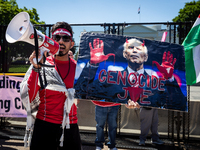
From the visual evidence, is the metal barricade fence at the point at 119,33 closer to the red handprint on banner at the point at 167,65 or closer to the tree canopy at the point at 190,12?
the red handprint on banner at the point at 167,65

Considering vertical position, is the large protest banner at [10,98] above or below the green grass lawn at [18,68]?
below

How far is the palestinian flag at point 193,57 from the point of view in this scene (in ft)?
12.5

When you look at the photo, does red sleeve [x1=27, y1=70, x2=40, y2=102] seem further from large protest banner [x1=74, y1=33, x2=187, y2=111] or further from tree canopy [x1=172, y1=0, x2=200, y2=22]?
tree canopy [x1=172, y1=0, x2=200, y2=22]

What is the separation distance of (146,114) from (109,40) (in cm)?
225

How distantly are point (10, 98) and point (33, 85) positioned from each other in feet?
11.2

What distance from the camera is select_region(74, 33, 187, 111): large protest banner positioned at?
2.92 meters

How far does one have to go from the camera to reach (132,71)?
3.05m

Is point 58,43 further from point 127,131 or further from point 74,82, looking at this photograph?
point 127,131

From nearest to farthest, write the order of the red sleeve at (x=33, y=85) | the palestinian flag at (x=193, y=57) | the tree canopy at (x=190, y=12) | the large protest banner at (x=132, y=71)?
the red sleeve at (x=33, y=85)
the large protest banner at (x=132, y=71)
the palestinian flag at (x=193, y=57)
the tree canopy at (x=190, y=12)

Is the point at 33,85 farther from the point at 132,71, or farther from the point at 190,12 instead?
the point at 190,12

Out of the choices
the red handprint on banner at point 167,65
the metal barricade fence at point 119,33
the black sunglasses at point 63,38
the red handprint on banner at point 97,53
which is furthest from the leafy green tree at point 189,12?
the black sunglasses at point 63,38

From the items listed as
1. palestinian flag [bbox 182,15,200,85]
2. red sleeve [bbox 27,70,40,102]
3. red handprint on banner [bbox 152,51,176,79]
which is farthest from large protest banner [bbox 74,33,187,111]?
palestinian flag [bbox 182,15,200,85]

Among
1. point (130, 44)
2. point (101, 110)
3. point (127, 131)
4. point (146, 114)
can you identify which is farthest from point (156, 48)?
point (127, 131)

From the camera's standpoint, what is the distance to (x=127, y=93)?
116 inches
